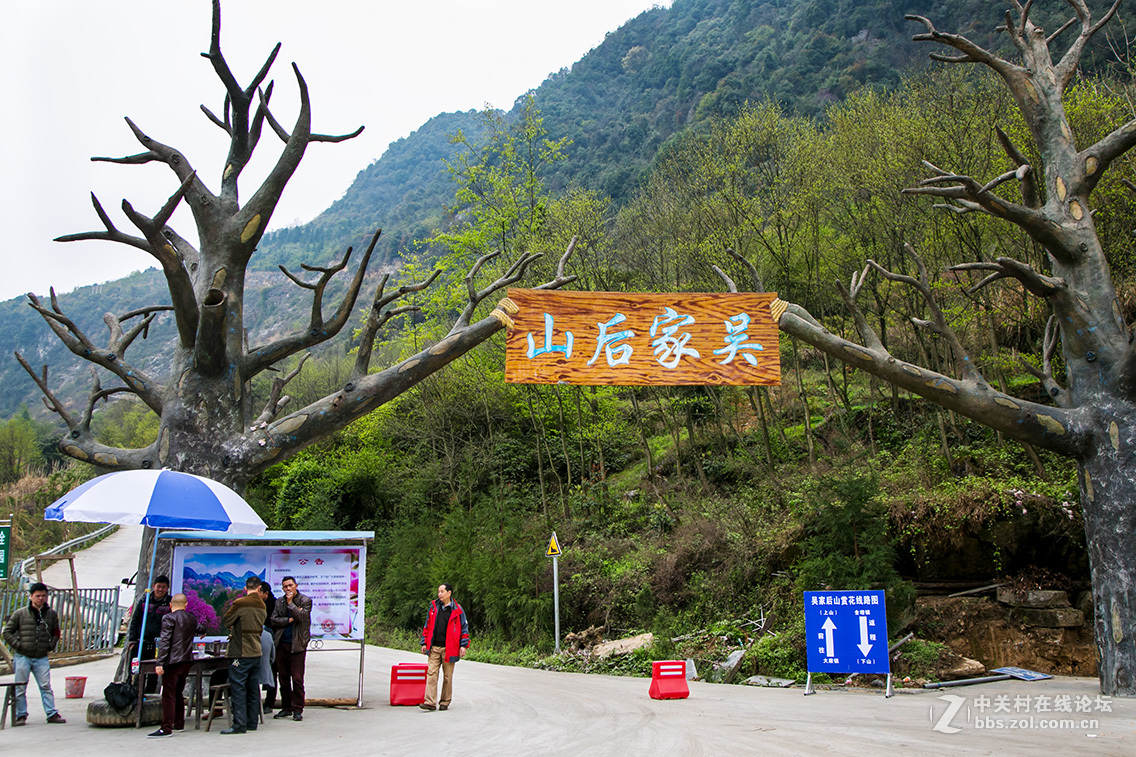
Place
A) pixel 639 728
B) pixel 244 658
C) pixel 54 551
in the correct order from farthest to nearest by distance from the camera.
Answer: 1. pixel 54 551
2. pixel 639 728
3. pixel 244 658

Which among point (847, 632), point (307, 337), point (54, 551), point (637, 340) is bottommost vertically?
point (54, 551)

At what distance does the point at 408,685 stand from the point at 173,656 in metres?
3.21

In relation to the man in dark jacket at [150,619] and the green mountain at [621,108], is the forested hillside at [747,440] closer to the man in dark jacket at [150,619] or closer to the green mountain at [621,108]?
the green mountain at [621,108]

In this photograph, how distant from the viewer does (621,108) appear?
90250mm

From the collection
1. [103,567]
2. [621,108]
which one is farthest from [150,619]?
[621,108]

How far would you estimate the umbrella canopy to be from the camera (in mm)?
7629

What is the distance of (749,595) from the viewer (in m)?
14.5

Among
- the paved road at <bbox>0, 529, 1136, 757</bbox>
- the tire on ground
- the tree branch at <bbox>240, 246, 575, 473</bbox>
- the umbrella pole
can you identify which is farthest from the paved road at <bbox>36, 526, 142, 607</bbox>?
the paved road at <bbox>0, 529, 1136, 757</bbox>

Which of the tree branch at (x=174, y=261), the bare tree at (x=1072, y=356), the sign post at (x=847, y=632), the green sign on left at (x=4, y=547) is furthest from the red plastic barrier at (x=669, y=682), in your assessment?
the green sign on left at (x=4, y=547)

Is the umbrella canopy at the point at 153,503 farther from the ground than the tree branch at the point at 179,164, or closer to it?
closer to it

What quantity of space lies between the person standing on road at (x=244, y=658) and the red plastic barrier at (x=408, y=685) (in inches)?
86.2

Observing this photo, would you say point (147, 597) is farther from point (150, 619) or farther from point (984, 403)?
point (984, 403)

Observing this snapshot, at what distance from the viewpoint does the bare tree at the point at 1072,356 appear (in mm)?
9219

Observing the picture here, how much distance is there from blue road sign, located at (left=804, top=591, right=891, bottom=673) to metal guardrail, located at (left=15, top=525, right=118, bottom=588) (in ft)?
48.6
